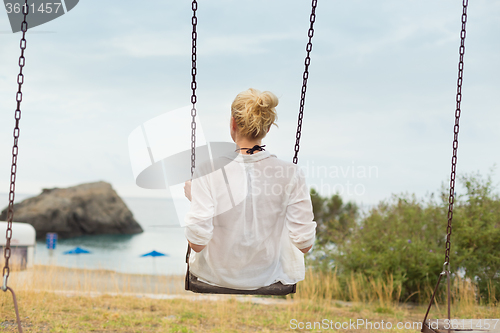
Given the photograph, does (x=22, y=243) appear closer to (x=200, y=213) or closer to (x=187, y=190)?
(x=187, y=190)

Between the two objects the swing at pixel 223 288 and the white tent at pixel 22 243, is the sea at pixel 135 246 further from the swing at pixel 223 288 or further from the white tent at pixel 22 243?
the swing at pixel 223 288

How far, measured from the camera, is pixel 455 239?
6355mm

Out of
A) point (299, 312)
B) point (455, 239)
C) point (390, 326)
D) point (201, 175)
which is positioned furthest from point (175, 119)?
point (455, 239)

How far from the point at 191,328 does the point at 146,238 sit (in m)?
21.9

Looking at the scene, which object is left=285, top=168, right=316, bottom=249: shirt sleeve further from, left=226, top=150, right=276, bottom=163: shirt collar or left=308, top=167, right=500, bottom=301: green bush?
left=308, top=167, right=500, bottom=301: green bush

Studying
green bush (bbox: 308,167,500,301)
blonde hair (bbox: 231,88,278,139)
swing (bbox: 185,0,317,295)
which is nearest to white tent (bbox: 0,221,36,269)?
green bush (bbox: 308,167,500,301)

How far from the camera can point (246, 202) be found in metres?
2.34

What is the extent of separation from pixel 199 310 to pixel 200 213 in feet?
10.8

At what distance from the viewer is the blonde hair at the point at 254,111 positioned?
2314 millimetres

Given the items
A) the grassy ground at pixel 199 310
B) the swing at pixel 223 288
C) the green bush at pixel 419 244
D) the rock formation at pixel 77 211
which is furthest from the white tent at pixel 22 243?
the rock formation at pixel 77 211

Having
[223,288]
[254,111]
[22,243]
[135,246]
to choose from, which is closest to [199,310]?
[223,288]

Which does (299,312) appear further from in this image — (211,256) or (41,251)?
(41,251)

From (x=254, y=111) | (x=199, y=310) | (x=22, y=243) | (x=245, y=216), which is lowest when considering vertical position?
(x=199, y=310)

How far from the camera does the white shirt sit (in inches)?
90.4
